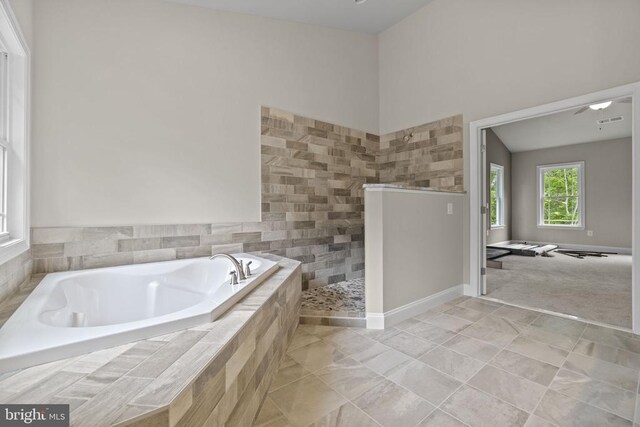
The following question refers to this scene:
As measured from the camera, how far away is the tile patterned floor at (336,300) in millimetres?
2363

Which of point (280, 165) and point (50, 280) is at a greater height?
point (280, 165)

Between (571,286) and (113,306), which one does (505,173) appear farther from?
(113,306)

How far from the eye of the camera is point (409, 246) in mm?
2473

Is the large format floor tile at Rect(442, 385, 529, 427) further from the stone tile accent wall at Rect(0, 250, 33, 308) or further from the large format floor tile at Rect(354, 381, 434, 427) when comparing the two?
the stone tile accent wall at Rect(0, 250, 33, 308)

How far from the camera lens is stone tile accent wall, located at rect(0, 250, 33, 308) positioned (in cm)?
140

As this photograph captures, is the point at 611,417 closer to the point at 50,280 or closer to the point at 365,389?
the point at 365,389

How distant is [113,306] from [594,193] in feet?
29.1

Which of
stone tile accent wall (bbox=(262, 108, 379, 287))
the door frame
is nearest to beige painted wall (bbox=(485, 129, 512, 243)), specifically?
the door frame

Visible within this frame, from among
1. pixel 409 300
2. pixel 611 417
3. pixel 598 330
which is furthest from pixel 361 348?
pixel 598 330

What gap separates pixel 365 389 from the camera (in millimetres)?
1491

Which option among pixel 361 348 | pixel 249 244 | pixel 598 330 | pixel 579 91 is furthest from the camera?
pixel 249 244

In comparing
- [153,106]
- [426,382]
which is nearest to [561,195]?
[426,382]

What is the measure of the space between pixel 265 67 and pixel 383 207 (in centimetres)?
194

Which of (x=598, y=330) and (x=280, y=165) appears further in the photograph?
(x=280, y=165)
